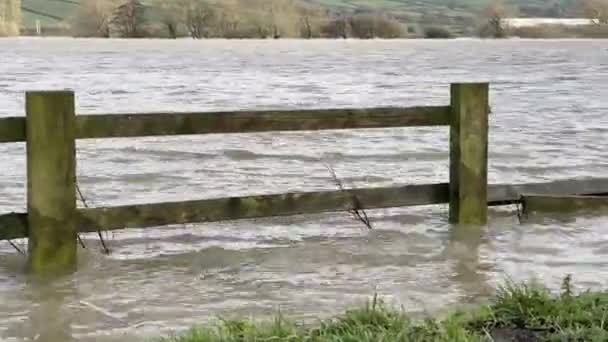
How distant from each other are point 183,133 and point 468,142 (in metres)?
2.42

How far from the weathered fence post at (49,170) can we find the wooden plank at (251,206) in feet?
0.66

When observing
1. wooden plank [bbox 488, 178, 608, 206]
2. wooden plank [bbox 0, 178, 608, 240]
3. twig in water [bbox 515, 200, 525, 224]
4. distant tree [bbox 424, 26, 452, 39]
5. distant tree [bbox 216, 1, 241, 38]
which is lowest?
twig in water [bbox 515, 200, 525, 224]

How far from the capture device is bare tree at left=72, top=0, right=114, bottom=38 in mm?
110500

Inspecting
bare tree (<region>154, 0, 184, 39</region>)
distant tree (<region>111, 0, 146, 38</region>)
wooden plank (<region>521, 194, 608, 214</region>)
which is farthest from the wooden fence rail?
bare tree (<region>154, 0, 184, 39</region>)

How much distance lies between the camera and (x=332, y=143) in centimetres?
1803

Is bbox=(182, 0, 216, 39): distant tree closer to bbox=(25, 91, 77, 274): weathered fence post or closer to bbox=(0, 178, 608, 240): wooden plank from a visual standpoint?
bbox=(0, 178, 608, 240): wooden plank

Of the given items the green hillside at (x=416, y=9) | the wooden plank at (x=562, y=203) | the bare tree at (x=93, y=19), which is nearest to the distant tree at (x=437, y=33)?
the green hillside at (x=416, y=9)

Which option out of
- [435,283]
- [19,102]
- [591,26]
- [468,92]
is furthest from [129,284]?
[591,26]

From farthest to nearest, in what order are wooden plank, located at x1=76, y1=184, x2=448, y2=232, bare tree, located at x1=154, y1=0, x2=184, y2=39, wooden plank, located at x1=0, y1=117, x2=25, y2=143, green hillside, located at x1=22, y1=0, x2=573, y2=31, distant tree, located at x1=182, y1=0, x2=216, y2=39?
green hillside, located at x1=22, y1=0, x2=573, y2=31, bare tree, located at x1=154, y1=0, x2=184, y2=39, distant tree, located at x1=182, y1=0, x2=216, y2=39, wooden plank, located at x1=76, y1=184, x2=448, y2=232, wooden plank, located at x1=0, y1=117, x2=25, y2=143

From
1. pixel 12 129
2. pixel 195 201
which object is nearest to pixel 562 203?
pixel 195 201

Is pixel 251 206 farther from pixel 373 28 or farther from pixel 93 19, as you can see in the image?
pixel 93 19

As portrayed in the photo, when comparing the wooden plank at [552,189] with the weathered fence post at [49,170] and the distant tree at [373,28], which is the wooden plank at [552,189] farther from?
the distant tree at [373,28]

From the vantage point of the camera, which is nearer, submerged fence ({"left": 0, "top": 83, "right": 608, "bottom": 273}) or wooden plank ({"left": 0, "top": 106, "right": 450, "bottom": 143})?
submerged fence ({"left": 0, "top": 83, "right": 608, "bottom": 273})

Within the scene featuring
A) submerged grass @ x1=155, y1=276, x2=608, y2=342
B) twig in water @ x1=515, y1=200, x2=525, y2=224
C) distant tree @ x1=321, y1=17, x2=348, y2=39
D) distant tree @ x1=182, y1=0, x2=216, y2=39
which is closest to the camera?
submerged grass @ x1=155, y1=276, x2=608, y2=342
